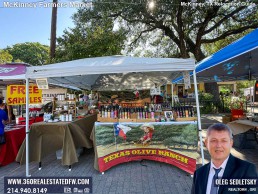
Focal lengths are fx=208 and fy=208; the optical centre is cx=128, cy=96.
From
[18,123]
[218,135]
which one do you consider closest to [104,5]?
[18,123]

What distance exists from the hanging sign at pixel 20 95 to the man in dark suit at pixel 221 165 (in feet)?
16.0

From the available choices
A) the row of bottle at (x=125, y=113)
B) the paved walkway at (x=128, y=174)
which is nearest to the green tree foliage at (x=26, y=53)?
the paved walkway at (x=128, y=174)

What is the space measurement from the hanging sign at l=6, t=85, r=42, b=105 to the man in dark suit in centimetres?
488

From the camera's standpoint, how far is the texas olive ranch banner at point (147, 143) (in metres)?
3.93

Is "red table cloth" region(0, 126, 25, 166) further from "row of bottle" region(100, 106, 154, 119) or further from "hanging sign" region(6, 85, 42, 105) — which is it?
"row of bottle" region(100, 106, 154, 119)

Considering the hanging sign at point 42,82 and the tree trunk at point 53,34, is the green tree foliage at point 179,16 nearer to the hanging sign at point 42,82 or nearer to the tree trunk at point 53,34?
the tree trunk at point 53,34

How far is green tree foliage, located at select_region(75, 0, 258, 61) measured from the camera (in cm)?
1164

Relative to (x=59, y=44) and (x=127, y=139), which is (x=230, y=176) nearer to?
(x=127, y=139)

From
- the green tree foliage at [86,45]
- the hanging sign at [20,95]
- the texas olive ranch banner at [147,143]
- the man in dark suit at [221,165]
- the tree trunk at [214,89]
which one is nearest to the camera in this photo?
the man in dark suit at [221,165]

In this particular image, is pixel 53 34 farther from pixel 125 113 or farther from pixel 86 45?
pixel 125 113

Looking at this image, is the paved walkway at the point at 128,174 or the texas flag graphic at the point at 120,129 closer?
the paved walkway at the point at 128,174

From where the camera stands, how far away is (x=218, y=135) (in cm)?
130

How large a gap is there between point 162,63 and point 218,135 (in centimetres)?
242

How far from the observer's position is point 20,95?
543 centimetres
